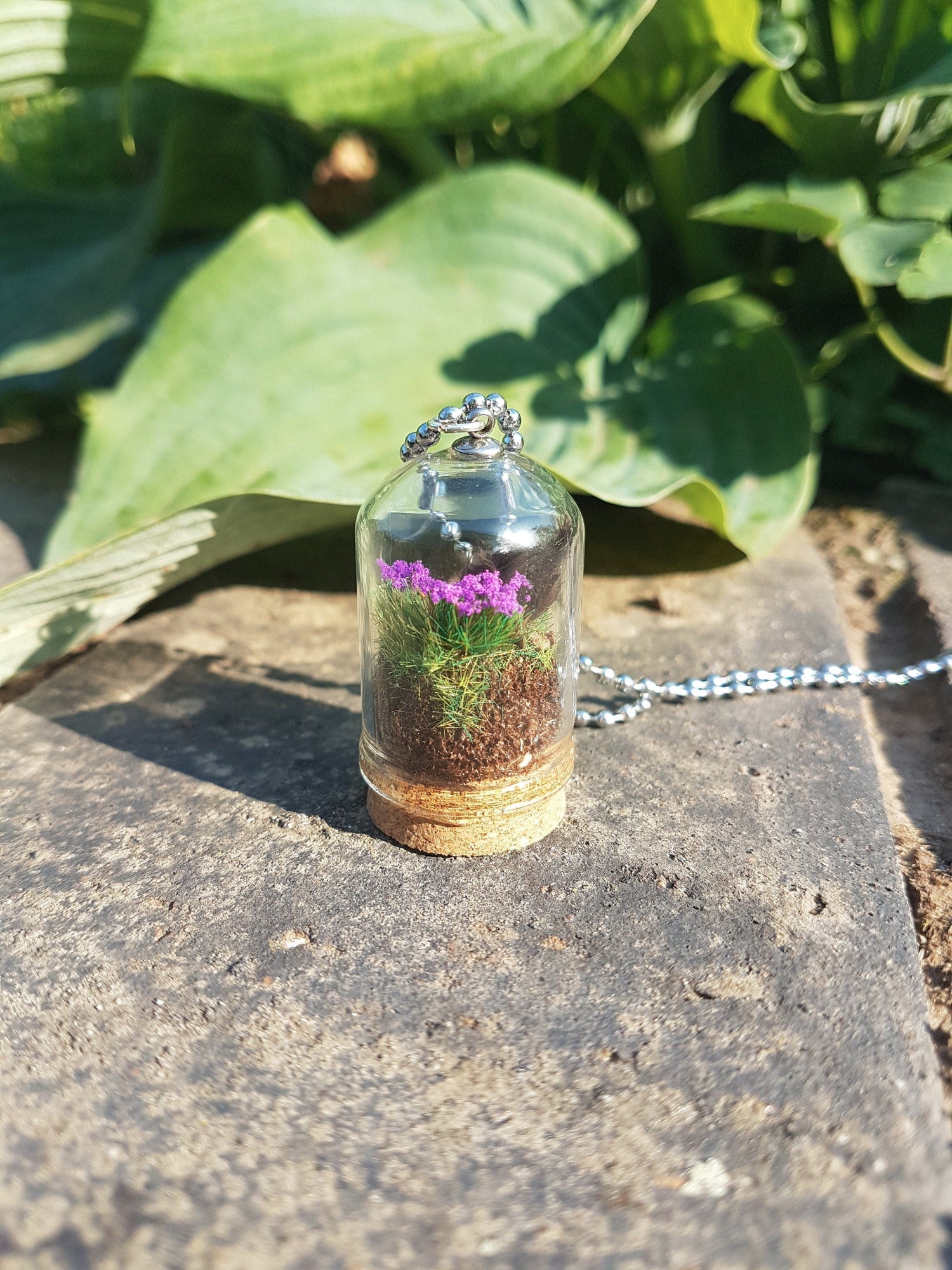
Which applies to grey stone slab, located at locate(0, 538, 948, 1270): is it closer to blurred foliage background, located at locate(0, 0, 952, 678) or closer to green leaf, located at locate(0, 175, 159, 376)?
blurred foliage background, located at locate(0, 0, 952, 678)

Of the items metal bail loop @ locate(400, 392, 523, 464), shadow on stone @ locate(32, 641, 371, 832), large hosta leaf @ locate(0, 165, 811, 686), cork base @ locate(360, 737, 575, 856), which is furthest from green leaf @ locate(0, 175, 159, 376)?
cork base @ locate(360, 737, 575, 856)

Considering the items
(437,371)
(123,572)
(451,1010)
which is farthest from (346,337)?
(451,1010)

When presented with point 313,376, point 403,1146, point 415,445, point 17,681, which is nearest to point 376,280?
point 313,376

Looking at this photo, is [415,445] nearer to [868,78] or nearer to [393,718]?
[393,718]

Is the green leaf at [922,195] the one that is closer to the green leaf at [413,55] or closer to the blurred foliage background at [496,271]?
the blurred foliage background at [496,271]

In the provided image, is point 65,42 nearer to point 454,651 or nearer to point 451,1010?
point 454,651

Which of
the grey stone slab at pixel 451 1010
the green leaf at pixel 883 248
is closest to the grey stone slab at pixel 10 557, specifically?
the grey stone slab at pixel 451 1010

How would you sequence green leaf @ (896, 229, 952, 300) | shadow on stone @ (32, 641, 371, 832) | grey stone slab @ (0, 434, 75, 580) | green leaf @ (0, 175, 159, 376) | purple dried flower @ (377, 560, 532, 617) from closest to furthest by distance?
purple dried flower @ (377, 560, 532, 617)
shadow on stone @ (32, 641, 371, 832)
green leaf @ (896, 229, 952, 300)
grey stone slab @ (0, 434, 75, 580)
green leaf @ (0, 175, 159, 376)
